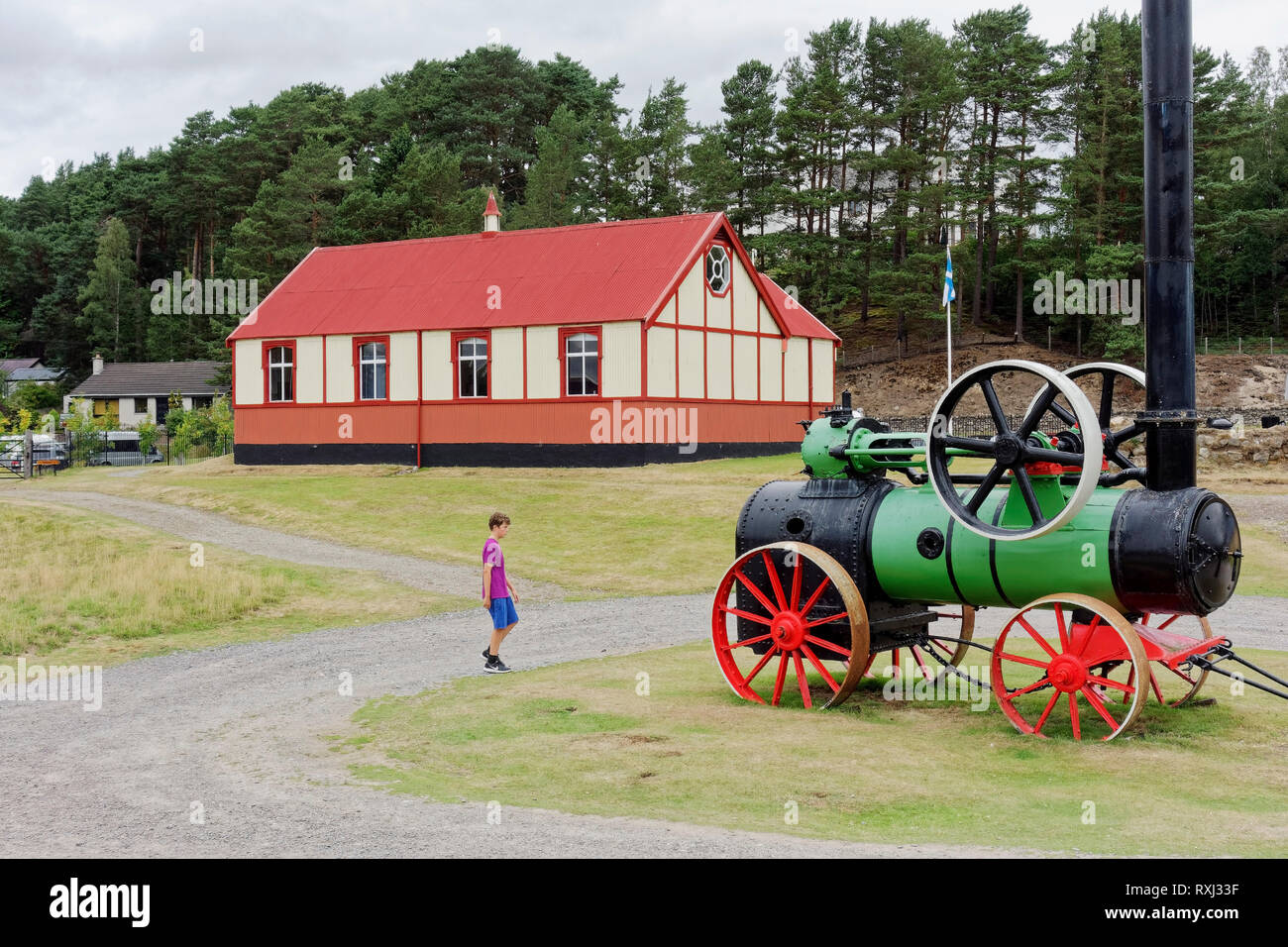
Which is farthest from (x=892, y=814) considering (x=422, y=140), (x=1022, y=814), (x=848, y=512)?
(x=422, y=140)

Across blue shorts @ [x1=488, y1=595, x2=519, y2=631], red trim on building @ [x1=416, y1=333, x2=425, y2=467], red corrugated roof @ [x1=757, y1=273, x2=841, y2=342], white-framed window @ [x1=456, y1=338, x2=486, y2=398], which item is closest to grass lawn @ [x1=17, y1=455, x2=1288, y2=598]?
red trim on building @ [x1=416, y1=333, x2=425, y2=467]

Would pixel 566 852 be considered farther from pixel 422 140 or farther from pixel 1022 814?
pixel 422 140

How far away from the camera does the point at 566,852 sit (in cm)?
680

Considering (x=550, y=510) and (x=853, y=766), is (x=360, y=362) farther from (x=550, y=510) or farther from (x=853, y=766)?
(x=853, y=766)

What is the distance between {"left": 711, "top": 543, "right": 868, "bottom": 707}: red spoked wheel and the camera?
11.1 meters

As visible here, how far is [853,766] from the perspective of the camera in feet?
29.8

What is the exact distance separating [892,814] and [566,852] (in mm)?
2334

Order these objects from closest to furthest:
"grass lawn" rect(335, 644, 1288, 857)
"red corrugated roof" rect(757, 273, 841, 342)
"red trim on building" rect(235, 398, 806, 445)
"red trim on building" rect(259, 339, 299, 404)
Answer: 1. "grass lawn" rect(335, 644, 1288, 857)
2. "red trim on building" rect(235, 398, 806, 445)
3. "red trim on building" rect(259, 339, 299, 404)
4. "red corrugated roof" rect(757, 273, 841, 342)

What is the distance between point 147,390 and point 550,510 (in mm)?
54110

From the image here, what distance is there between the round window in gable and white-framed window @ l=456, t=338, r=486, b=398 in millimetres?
7435

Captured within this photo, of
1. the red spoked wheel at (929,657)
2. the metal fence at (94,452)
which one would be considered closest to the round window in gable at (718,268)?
the red spoked wheel at (929,657)

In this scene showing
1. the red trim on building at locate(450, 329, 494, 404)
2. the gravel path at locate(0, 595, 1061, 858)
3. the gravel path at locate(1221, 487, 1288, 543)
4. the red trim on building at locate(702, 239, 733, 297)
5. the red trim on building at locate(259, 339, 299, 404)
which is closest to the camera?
the gravel path at locate(0, 595, 1061, 858)

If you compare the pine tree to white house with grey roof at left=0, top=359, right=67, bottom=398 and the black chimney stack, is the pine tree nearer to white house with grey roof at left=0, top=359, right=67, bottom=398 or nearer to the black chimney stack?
white house with grey roof at left=0, top=359, right=67, bottom=398

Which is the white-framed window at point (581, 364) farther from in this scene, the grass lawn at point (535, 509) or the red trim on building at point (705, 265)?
the red trim on building at point (705, 265)
